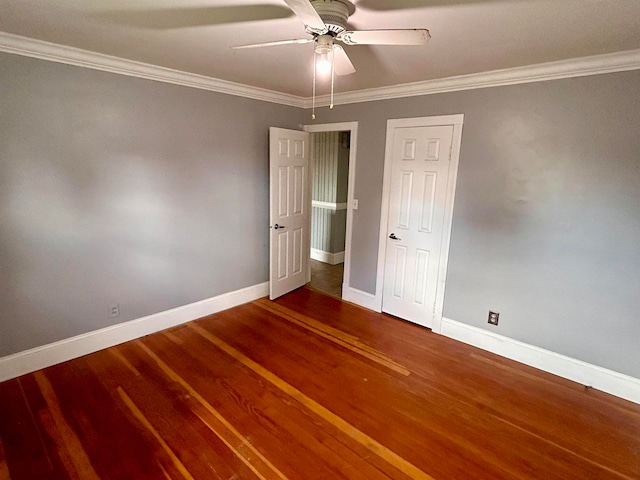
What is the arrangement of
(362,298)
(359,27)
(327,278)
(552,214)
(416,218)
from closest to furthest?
(359,27)
(552,214)
(416,218)
(362,298)
(327,278)

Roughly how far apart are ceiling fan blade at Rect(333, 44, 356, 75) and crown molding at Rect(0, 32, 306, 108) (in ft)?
5.41

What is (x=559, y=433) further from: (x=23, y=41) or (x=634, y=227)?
(x=23, y=41)

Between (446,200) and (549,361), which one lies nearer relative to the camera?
(549,361)

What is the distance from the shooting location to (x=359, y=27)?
1871 mm

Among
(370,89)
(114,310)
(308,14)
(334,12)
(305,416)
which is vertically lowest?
(305,416)

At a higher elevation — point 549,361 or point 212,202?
point 212,202

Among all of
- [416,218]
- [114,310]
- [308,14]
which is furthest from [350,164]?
[114,310]

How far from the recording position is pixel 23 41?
7.19ft

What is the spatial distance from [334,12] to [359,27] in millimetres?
354

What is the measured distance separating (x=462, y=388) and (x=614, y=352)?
1142 millimetres

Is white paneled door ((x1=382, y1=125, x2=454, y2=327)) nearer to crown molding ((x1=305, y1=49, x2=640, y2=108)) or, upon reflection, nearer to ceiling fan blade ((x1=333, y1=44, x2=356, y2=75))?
crown molding ((x1=305, y1=49, x2=640, y2=108))

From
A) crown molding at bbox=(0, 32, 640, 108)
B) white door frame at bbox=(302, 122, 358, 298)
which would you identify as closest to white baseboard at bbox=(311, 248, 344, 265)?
white door frame at bbox=(302, 122, 358, 298)

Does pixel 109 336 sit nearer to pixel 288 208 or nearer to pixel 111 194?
pixel 111 194

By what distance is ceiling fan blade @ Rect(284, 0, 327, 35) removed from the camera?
1.23 meters
